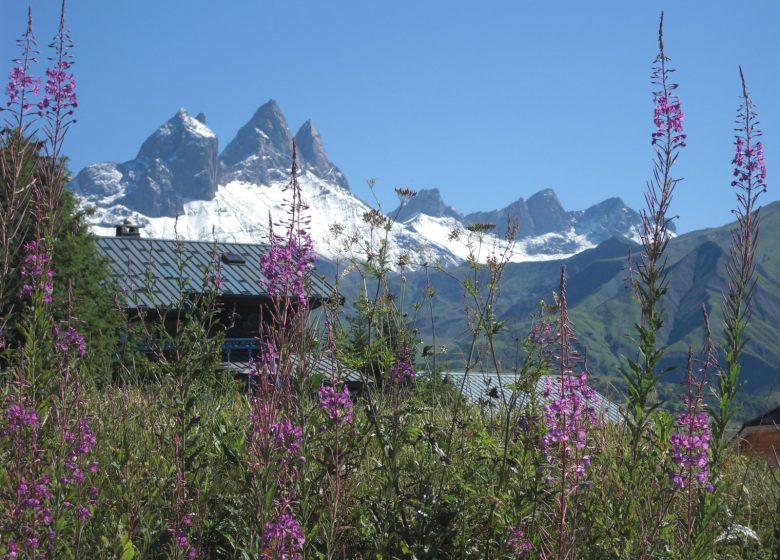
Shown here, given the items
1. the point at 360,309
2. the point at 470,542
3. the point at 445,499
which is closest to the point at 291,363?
the point at 445,499

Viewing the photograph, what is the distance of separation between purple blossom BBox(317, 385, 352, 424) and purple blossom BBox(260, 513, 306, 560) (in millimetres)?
725

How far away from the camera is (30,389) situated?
433 centimetres

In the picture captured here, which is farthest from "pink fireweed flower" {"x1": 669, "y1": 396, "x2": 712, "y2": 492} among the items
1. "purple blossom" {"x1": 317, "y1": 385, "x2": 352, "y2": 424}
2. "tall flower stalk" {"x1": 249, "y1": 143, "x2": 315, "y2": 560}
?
"tall flower stalk" {"x1": 249, "y1": 143, "x2": 315, "y2": 560}

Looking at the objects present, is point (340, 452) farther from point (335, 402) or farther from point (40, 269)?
point (40, 269)

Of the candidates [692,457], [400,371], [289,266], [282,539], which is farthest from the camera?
[400,371]

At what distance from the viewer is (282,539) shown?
2.90m

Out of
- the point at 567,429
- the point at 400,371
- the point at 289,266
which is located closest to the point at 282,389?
the point at 289,266

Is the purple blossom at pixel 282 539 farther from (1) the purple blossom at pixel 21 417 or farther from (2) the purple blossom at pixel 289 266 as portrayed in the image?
(1) the purple blossom at pixel 21 417

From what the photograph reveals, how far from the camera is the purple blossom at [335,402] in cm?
360

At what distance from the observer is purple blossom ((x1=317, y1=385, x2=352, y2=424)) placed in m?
3.60

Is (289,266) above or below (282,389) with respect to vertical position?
above

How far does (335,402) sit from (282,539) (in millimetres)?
835

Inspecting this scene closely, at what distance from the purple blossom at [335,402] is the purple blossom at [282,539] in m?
0.73

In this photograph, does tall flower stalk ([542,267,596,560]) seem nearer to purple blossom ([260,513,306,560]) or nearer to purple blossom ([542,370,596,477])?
purple blossom ([542,370,596,477])
